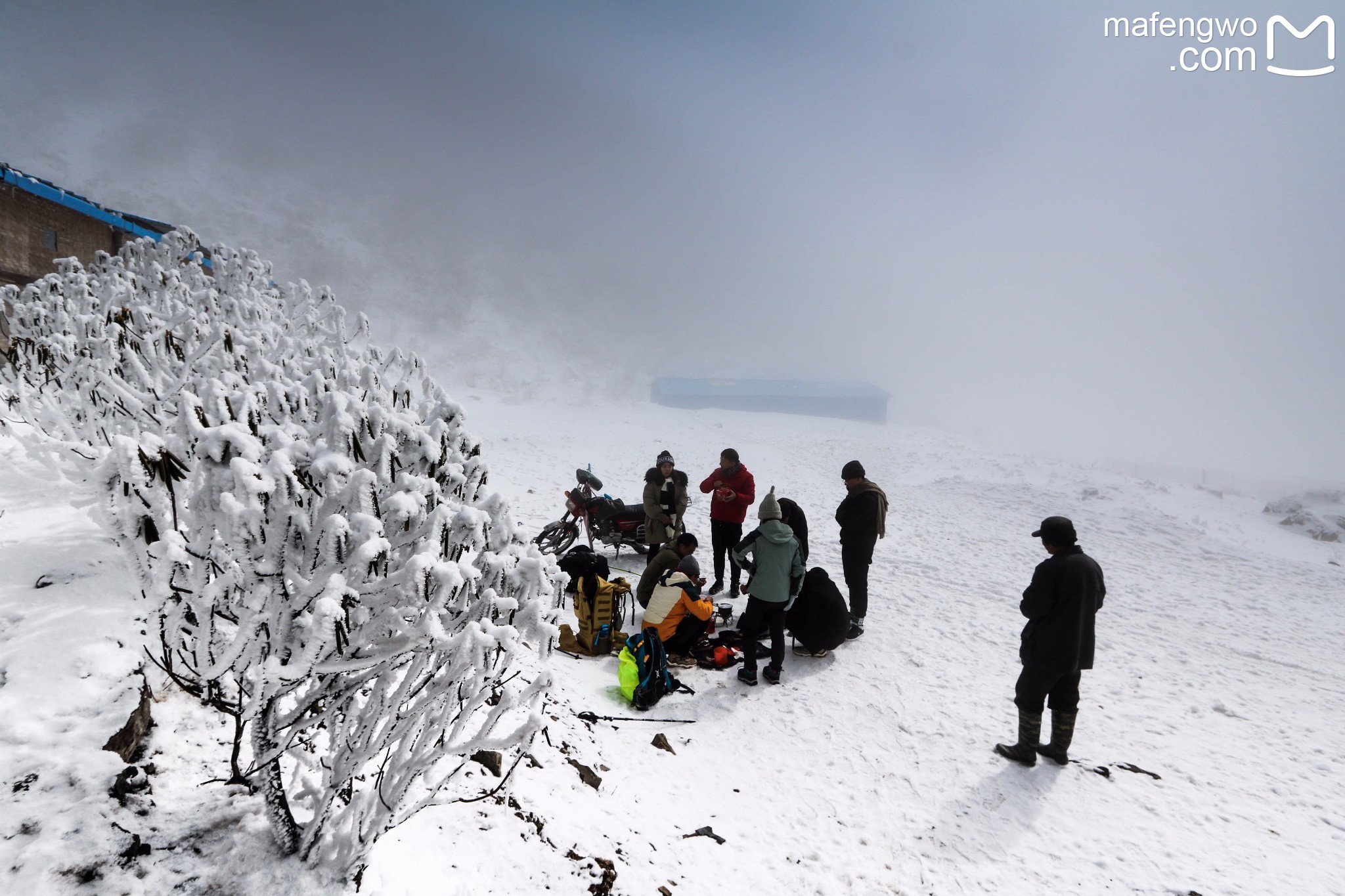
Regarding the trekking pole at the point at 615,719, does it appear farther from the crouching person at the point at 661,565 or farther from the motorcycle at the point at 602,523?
the motorcycle at the point at 602,523

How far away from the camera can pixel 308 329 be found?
7.71 metres

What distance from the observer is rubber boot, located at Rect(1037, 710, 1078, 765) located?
4.31 metres

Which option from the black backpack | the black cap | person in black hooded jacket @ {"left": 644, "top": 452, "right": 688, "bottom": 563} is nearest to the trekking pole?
the black backpack

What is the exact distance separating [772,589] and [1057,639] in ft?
8.24

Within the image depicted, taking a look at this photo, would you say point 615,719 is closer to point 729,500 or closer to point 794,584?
point 794,584

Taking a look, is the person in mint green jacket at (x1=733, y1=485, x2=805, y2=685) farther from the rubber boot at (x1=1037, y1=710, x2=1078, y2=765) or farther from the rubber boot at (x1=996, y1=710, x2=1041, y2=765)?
the rubber boot at (x1=1037, y1=710, x2=1078, y2=765)

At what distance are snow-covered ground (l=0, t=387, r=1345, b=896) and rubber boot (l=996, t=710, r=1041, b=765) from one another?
0.14 m

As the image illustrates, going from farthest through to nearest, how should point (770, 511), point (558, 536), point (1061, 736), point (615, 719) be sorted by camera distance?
point (558, 536), point (770, 511), point (615, 719), point (1061, 736)

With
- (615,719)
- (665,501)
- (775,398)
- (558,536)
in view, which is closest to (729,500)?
(665,501)

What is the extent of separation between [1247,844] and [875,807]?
8.39ft

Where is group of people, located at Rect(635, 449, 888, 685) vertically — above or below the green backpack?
above

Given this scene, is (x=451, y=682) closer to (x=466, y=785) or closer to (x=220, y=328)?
(x=466, y=785)

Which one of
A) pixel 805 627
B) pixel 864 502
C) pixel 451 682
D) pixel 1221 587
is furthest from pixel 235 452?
pixel 1221 587

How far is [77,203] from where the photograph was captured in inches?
597
